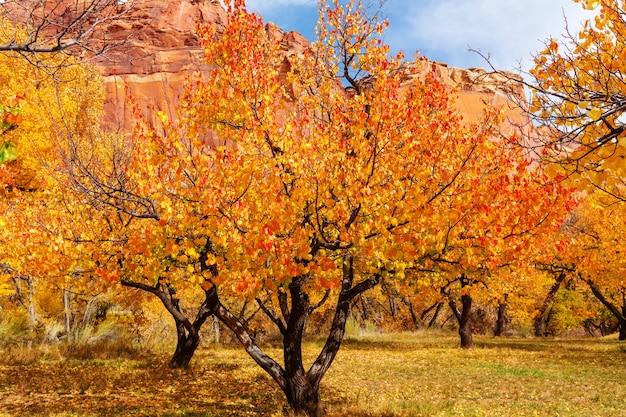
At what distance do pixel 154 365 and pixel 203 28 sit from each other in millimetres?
12081

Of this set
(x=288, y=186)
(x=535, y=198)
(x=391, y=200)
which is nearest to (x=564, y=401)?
(x=535, y=198)

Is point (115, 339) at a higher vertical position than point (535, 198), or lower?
lower

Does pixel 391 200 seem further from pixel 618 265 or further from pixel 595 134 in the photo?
pixel 618 265

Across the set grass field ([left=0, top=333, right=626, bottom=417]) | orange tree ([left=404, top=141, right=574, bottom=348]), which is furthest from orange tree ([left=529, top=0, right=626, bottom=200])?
grass field ([left=0, top=333, right=626, bottom=417])

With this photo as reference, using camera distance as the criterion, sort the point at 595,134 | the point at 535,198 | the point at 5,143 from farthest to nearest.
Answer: the point at 535,198
the point at 595,134
the point at 5,143

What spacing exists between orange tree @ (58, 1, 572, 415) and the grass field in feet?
9.84

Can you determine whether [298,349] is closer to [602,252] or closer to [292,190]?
[292,190]

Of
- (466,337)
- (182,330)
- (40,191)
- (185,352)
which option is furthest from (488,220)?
(40,191)

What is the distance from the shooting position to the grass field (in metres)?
10.2

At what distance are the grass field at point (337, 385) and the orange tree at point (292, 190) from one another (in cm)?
300

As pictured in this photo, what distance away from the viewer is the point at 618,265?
2181 cm

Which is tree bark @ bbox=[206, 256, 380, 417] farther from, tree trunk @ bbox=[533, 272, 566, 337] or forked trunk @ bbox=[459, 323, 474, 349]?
tree trunk @ bbox=[533, 272, 566, 337]

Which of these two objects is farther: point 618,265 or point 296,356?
point 618,265

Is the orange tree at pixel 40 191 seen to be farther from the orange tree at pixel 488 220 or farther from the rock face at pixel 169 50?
Answer: the rock face at pixel 169 50
